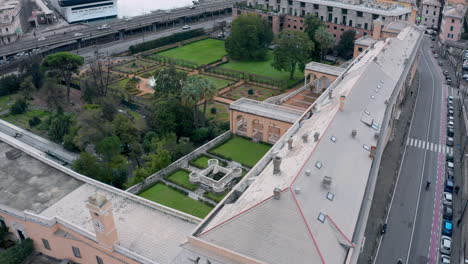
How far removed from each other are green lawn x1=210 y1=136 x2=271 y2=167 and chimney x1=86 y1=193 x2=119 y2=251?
96.1 ft

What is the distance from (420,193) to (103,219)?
45.4 meters

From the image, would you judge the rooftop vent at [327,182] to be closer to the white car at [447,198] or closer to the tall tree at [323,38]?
the white car at [447,198]

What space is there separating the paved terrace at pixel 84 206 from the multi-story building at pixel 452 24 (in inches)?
4443

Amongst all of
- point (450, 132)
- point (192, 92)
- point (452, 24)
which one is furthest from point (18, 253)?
point (452, 24)

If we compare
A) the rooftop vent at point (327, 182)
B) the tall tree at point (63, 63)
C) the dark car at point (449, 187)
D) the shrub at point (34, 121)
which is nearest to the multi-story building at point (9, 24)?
the tall tree at point (63, 63)

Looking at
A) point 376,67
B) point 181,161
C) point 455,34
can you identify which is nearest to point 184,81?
point 181,161

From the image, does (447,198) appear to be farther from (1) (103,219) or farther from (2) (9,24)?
(2) (9,24)

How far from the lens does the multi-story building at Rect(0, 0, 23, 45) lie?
13012 centimetres

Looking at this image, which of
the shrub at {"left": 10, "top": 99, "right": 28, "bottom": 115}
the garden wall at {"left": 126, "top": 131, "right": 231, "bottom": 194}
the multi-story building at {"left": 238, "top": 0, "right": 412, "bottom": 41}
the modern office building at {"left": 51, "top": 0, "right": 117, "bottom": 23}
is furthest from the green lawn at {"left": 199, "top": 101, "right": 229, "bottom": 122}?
the modern office building at {"left": 51, "top": 0, "right": 117, "bottom": 23}

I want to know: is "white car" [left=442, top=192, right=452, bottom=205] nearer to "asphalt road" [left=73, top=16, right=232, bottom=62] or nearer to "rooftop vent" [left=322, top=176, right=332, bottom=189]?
"rooftop vent" [left=322, top=176, right=332, bottom=189]

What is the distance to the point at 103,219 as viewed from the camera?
128 ft

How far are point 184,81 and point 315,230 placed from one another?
174 ft

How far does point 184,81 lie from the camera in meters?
80.4

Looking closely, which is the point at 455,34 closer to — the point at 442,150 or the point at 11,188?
the point at 442,150
